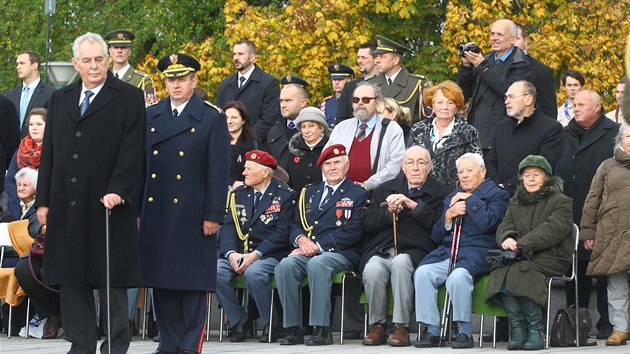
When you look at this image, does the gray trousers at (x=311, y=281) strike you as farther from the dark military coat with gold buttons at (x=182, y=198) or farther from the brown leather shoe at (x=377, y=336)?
the dark military coat with gold buttons at (x=182, y=198)

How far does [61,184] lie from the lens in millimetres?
→ 10336

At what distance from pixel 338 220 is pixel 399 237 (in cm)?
62

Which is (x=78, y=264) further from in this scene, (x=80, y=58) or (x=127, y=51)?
(x=127, y=51)

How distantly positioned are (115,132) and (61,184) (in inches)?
19.9

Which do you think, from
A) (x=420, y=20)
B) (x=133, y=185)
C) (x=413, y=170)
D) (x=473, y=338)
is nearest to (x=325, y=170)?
(x=413, y=170)

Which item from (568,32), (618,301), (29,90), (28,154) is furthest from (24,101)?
(568,32)

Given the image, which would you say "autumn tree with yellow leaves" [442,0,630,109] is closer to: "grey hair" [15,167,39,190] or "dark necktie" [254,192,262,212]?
"dark necktie" [254,192,262,212]

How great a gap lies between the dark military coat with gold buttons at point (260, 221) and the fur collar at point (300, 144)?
84 cm

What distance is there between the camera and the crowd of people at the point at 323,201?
10.3 meters

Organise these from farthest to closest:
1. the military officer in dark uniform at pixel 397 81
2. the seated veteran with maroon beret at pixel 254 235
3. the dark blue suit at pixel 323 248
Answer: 1. the military officer in dark uniform at pixel 397 81
2. the seated veteran with maroon beret at pixel 254 235
3. the dark blue suit at pixel 323 248

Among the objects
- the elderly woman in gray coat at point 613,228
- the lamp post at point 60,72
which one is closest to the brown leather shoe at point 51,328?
the elderly woman in gray coat at point 613,228

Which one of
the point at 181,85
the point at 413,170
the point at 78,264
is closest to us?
the point at 78,264

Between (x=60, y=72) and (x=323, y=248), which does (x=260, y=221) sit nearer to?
(x=323, y=248)

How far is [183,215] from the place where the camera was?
10.6 meters
